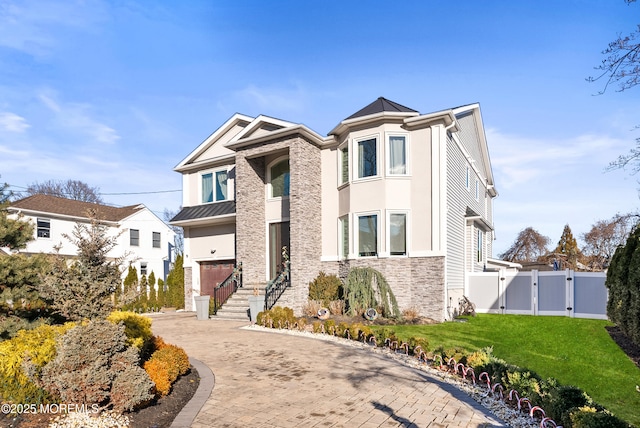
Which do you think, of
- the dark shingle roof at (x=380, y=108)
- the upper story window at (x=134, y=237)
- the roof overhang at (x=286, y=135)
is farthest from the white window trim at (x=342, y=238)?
the upper story window at (x=134, y=237)

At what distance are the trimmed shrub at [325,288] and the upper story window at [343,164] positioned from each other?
3953 millimetres

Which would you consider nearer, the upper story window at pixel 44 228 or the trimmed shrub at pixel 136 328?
the trimmed shrub at pixel 136 328

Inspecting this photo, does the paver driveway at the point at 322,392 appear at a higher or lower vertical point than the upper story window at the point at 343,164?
lower

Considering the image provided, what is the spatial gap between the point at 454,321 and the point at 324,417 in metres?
10.5

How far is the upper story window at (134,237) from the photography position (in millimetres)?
30681

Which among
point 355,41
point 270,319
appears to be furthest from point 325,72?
point 270,319

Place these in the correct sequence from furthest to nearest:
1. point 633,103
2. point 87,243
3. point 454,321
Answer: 1. point 454,321
2. point 633,103
3. point 87,243

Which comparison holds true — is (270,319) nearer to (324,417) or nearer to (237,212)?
(237,212)

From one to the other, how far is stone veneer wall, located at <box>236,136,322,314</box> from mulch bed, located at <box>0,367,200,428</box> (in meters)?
8.84

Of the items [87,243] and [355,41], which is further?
[355,41]

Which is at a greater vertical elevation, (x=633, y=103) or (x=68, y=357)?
(x=633, y=103)

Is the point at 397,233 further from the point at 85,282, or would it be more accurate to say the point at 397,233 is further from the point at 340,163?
the point at 85,282

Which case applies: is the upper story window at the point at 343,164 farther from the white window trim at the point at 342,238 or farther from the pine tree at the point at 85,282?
the pine tree at the point at 85,282

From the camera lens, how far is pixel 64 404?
16.9 feet
